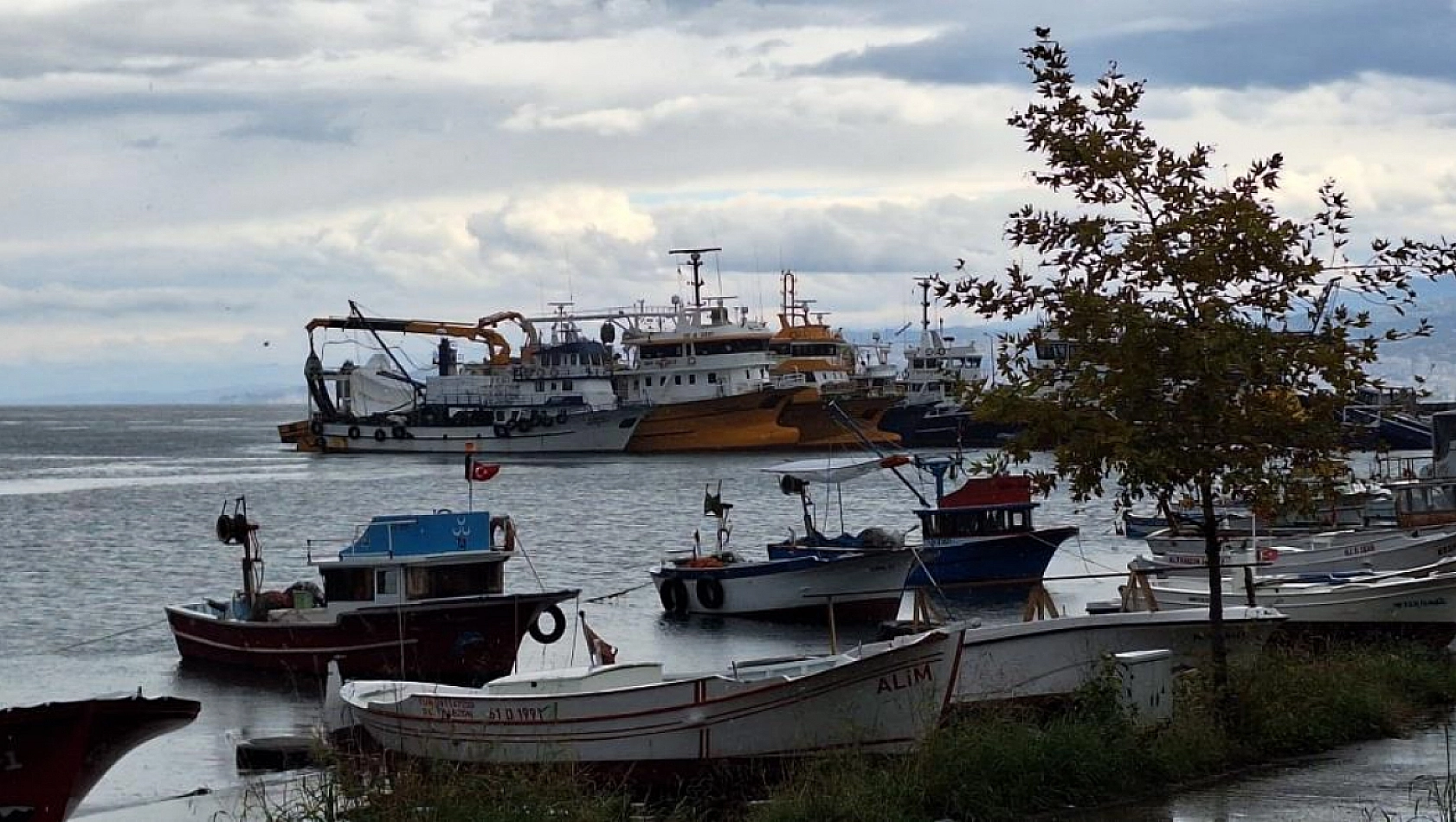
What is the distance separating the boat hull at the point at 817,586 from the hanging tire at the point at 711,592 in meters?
0.06

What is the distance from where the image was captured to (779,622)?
116ft

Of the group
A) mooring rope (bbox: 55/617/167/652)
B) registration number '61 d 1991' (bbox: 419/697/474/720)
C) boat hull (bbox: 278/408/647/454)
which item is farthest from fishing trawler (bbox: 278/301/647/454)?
registration number '61 d 1991' (bbox: 419/697/474/720)

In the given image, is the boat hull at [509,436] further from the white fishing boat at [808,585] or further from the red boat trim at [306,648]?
the red boat trim at [306,648]

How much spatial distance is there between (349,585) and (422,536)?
50.9 inches

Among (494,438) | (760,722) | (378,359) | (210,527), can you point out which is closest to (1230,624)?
(760,722)

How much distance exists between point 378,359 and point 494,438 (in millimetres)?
18153

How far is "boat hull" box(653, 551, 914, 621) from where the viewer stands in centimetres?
3466

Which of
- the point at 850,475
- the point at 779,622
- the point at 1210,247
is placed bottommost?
the point at 779,622

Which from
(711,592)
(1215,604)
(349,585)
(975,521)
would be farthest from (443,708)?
(975,521)

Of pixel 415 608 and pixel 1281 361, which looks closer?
pixel 1281 361

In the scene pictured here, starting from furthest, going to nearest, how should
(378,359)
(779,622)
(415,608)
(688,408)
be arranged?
(378,359) < (688,408) < (779,622) < (415,608)

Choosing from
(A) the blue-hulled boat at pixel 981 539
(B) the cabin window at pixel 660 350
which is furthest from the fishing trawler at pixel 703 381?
(A) the blue-hulled boat at pixel 981 539

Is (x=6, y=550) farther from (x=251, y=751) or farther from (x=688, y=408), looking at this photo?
(x=688, y=408)

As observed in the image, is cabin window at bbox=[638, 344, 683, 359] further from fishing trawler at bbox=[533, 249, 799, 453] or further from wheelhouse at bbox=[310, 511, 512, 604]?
wheelhouse at bbox=[310, 511, 512, 604]
